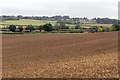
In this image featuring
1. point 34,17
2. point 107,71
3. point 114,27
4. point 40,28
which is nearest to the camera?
point 107,71

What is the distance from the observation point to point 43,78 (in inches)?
489

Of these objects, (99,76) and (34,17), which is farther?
(34,17)

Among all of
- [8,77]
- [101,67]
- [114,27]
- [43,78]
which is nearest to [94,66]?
[101,67]

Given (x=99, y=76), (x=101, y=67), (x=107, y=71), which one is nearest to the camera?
(x=99, y=76)

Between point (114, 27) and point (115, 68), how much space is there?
57103mm

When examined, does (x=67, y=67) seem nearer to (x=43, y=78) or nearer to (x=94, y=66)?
(x=94, y=66)

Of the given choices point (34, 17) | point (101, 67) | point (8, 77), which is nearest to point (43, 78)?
point (8, 77)

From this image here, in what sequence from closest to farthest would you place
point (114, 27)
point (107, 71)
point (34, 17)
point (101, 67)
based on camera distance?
1. point (107, 71)
2. point (101, 67)
3. point (114, 27)
4. point (34, 17)

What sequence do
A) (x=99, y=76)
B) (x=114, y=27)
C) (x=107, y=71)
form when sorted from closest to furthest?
(x=99, y=76) < (x=107, y=71) < (x=114, y=27)

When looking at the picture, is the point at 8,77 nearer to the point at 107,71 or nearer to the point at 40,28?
the point at 107,71

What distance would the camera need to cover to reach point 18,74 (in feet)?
46.4

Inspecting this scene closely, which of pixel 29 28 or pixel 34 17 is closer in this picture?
pixel 29 28

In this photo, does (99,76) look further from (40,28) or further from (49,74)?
(40,28)

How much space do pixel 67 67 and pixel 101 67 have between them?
168cm
